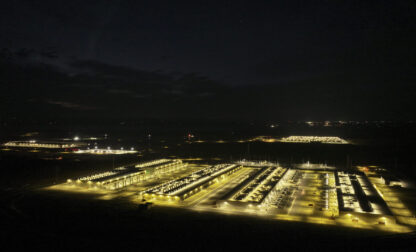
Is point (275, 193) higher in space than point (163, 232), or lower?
higher

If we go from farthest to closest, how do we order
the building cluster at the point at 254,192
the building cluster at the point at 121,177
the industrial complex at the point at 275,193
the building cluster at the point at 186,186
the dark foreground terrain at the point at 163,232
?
the building cluster at the point at 121,177, the building cluster at the point at 186,186, the building cluster at the point at 254,192, the industrial complex at the point at 275,193, the dark foreground terrain at the point at 163,232

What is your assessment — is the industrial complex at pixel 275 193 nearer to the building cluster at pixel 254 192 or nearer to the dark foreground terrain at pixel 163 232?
the building cluster at pixel 254 192

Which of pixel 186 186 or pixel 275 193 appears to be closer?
pixel 275 193

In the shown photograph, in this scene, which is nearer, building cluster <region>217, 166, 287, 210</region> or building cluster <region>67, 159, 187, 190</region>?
building cluster <region>217, 166, 287, 210</region>

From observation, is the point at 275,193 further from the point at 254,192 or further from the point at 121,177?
the point at 121,177

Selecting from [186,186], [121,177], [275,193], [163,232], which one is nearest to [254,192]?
[275,193]

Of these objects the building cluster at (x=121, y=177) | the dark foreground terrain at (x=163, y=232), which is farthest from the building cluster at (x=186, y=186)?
the building cluster at (x=121, y=177)

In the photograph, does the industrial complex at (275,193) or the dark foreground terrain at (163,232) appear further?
the industrial complex at (275,193)

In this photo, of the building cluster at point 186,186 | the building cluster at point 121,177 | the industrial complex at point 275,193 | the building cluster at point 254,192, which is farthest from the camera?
the building cluster at point 121,177

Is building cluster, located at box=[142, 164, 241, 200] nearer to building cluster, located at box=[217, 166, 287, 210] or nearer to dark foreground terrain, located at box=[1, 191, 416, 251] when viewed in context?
dark foreground terrain, located at box=[1, 191, 416, 251]

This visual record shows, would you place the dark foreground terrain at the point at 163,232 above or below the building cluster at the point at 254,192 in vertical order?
below

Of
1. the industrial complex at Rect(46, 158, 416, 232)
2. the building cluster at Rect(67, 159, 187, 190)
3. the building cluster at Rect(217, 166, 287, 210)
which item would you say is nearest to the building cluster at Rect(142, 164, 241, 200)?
the industrial complex at Rect(46, 158, 416, 232)

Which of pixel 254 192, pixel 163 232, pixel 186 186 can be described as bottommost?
pixel 163 232
